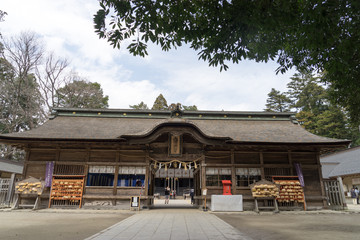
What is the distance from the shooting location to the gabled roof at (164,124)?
12828mm

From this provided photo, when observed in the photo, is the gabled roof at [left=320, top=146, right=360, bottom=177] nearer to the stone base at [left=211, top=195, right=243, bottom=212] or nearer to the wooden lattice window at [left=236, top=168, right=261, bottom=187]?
the wooden lattice window at [left=236, top=168, right=261, bottom=187]

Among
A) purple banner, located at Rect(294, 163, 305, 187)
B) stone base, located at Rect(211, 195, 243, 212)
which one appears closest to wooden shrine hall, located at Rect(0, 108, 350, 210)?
purple banner, located at Rect(294, 163, 305, 187)

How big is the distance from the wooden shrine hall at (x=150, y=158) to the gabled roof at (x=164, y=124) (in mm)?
80

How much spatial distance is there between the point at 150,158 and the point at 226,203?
5.18 metres

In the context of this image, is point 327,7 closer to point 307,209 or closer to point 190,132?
point 190,132

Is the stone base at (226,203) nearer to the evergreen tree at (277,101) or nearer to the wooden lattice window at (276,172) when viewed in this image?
the wooden lattice window at (276,172)

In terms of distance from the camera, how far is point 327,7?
438cm

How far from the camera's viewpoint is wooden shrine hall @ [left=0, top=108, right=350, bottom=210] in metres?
12.8

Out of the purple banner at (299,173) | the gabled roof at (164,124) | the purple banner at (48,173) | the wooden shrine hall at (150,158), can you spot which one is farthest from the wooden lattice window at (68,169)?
the purple banner at (299,173)

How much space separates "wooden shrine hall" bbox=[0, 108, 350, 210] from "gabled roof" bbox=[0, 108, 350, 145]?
0.26 ft

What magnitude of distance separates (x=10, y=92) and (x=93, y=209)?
23138 mm

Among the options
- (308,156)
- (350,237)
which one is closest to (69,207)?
(350,237)

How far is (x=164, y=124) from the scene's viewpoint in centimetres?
1286

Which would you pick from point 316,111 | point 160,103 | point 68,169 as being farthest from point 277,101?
point 68,169
